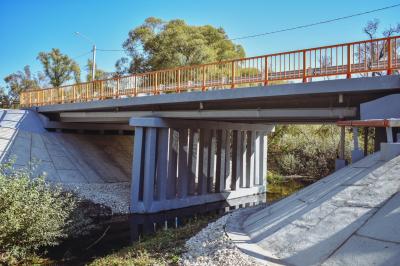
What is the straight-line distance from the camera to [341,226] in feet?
19.5

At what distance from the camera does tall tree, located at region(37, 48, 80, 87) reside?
46969 millimetres

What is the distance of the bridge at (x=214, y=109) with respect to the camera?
10219mm

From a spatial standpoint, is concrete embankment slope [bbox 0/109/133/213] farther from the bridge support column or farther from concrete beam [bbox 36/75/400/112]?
concrete beam [bbox 36/75/400/112]

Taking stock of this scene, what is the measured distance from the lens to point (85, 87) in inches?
812

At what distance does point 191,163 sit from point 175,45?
18.5 meters

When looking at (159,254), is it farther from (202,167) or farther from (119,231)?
(202,167)

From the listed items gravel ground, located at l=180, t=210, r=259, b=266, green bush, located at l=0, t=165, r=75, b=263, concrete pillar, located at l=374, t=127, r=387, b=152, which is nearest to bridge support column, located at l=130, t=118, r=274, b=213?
green bush, located at l=0, t=165, r=75, b=263

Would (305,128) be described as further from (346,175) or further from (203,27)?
(346,175)

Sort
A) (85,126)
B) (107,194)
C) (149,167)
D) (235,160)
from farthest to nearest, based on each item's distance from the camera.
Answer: (85,126) → (235,160) → (107,194) → (149,167)

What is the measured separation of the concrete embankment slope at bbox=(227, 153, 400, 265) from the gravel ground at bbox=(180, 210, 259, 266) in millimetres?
202

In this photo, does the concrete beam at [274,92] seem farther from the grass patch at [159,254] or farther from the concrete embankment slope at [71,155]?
the grass patch at [159,254]

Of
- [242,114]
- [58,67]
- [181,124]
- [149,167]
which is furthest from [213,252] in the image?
[58,67]

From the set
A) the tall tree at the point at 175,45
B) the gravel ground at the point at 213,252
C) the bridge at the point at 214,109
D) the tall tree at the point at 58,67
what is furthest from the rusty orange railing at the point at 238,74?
the tall tree at the point at 58,67

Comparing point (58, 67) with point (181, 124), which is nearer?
point (181, 124)
